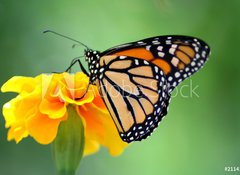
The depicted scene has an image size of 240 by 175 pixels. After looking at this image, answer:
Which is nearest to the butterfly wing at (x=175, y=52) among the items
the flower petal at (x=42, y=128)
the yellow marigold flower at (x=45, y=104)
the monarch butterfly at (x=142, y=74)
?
the monarch butterfly at (x=142, y=74)

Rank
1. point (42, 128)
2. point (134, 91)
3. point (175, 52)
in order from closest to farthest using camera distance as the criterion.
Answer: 1. point (42, 128)
2. point (175, 52)
3. point (134, 91)

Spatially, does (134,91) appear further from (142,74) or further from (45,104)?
(45,104)

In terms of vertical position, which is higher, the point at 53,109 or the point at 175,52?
the point at 175,52

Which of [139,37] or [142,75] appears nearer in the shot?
[142,75]

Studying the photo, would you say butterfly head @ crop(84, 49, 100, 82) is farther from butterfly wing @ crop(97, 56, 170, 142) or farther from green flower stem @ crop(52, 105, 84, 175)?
green flower stem @ crop(52, 105, 84, 175)

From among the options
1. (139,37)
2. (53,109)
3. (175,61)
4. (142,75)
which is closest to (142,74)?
(142,75)
